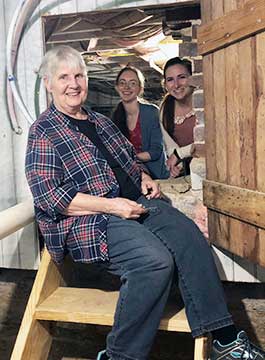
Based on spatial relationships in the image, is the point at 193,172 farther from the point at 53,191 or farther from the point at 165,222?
the point at 53,191

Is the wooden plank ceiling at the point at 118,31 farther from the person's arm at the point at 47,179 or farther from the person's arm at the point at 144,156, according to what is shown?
the person's arm at the point at 47,179

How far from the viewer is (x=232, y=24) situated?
174 centimetres

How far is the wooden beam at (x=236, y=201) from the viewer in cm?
168

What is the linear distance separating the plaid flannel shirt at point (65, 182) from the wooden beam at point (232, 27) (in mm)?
623

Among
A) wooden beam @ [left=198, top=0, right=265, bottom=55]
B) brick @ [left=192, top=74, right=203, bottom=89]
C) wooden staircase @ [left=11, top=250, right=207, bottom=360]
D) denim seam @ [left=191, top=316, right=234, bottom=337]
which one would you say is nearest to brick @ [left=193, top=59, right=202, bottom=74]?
brick @ [left=192, top=74, right=203, bottom=89]

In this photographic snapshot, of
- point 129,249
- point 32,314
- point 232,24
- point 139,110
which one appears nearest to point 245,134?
point 232,24

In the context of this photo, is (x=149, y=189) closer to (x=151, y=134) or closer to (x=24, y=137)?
(x=24, y=137)

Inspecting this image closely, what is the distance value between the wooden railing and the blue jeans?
1.48 ft

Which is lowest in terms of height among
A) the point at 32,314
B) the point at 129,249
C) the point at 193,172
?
the point at 32,314

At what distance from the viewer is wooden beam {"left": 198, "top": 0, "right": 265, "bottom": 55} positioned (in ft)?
5.15

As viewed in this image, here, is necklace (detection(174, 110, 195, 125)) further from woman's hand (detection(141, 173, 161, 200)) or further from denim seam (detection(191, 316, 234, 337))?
denim seam (detection(191, 316, 234, 337))

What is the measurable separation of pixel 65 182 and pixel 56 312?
51 centimetres

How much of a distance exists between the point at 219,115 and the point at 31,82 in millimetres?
1025

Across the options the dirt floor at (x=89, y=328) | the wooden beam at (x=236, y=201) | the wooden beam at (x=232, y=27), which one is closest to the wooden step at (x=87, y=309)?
the wooden beam at (x=236, y=201)
